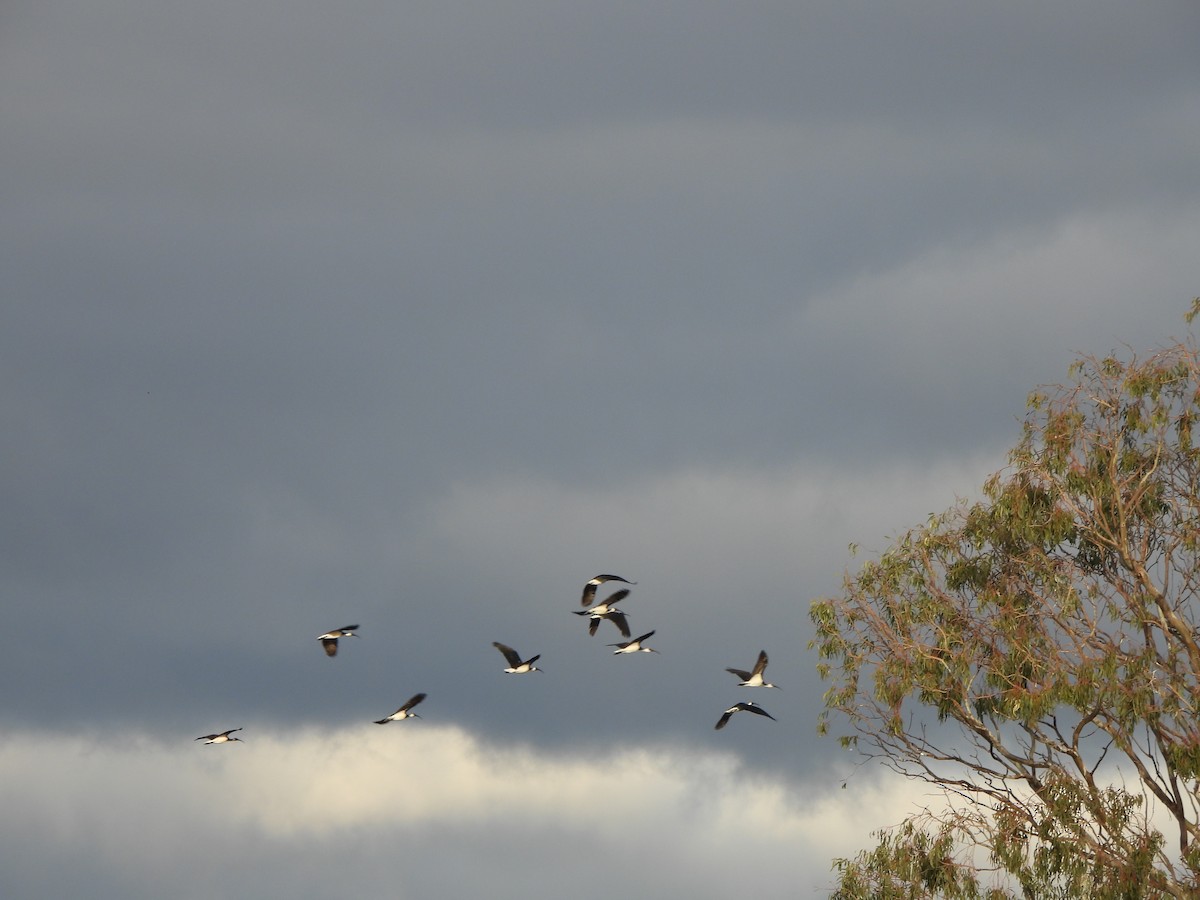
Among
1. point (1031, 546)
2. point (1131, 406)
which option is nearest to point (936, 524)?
point (1031, 546)

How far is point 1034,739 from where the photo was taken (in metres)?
30.7

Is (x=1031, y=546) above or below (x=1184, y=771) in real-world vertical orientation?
above

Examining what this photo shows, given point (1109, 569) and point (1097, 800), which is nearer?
point (1097, 800)

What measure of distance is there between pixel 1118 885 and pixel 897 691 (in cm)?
455

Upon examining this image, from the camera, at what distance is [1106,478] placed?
31344mm

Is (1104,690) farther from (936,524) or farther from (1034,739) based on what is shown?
(936,524)

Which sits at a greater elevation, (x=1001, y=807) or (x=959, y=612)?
(x=959, y=612)

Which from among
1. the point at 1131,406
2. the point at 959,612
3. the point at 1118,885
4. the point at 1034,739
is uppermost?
the point at 1131,406

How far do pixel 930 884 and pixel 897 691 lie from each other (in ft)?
10.0

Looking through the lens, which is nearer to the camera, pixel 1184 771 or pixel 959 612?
pixel 1184 771

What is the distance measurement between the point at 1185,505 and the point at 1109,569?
1.61 m

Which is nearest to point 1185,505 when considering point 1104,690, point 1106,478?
point 1106,478

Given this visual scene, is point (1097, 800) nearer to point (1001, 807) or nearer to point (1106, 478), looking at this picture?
point (1001, 807)

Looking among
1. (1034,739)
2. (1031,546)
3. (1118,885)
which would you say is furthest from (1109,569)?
(1118,885)
